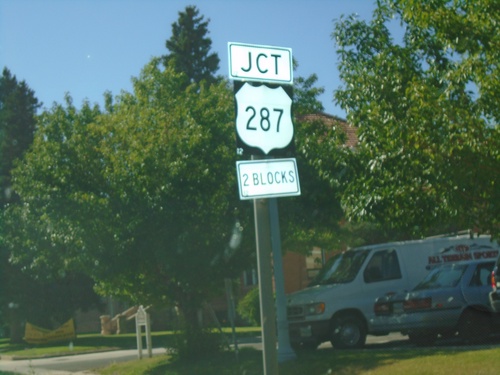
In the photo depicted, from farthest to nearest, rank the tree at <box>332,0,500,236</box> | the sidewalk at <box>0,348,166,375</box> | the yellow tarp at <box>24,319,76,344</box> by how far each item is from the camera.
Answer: the yellow tarp at <box>24,319,76,344</box> → the sidewalk at <box>0,348,166,375</box> → the tree at <box>332,0,500,236</box>

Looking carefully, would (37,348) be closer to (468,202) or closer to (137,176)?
(137,176)

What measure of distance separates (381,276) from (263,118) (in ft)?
39.0

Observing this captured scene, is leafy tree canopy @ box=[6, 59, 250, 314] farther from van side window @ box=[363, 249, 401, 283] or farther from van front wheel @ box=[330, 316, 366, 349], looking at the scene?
van side window @ box=[363, 249, 401, 283]

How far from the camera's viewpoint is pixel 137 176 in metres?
16.6

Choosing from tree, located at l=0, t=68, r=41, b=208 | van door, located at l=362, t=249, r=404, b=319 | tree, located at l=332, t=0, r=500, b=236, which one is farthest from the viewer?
tree, located at l=0, t=68, r=41, b=208

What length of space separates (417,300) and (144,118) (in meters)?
6.91

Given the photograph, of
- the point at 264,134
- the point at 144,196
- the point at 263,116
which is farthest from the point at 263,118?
the point at 144,196

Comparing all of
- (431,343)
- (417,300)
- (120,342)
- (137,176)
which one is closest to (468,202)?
(417,300)

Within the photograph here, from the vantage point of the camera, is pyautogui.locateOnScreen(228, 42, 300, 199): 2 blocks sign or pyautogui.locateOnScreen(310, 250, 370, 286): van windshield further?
pyautogui.locateOnScreen(310, 250, 370, 286): van windshield

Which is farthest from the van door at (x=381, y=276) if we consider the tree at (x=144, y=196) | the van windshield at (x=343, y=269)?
the tree at (x=144, y=196)

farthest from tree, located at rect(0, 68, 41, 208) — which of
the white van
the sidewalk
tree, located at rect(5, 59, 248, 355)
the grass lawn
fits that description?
the white van

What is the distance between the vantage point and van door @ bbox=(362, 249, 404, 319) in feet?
55.6

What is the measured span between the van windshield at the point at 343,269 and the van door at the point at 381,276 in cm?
21

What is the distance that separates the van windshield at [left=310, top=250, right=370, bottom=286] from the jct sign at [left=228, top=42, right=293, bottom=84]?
11266 mm
